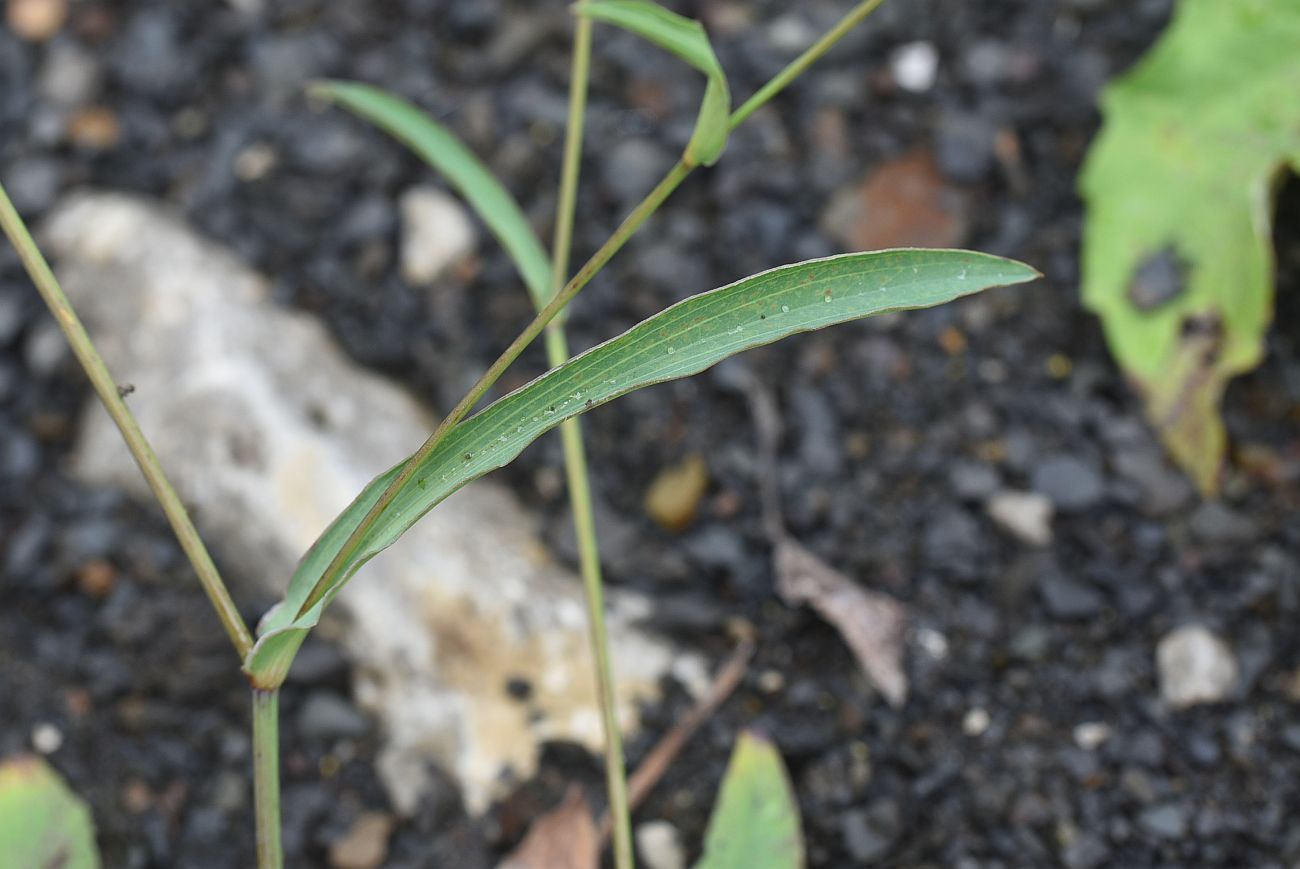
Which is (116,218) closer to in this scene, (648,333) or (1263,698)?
(648,333)

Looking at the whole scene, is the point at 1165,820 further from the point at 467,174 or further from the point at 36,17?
the point at 36,17

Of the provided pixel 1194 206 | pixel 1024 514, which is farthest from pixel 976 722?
pixel 1194 206

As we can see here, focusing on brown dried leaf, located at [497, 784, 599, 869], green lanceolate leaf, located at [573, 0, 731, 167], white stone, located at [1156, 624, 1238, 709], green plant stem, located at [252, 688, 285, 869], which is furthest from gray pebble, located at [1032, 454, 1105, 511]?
green plant stem, located at [252, 688, 285, 869]

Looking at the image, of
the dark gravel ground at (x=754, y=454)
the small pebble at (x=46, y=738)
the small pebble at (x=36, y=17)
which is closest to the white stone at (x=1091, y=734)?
the dark gravel ground at (x=754, y=454)

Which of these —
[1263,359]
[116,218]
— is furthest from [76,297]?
[1263,359]

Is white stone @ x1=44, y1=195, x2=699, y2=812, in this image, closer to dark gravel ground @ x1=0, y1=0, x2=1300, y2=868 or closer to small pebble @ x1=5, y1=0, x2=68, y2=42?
dark gravel ground @ x1=0, y1=0, x2=1300, y2=868

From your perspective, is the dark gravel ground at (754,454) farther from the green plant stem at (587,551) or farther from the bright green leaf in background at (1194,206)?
the green plant stem at (587,551)
